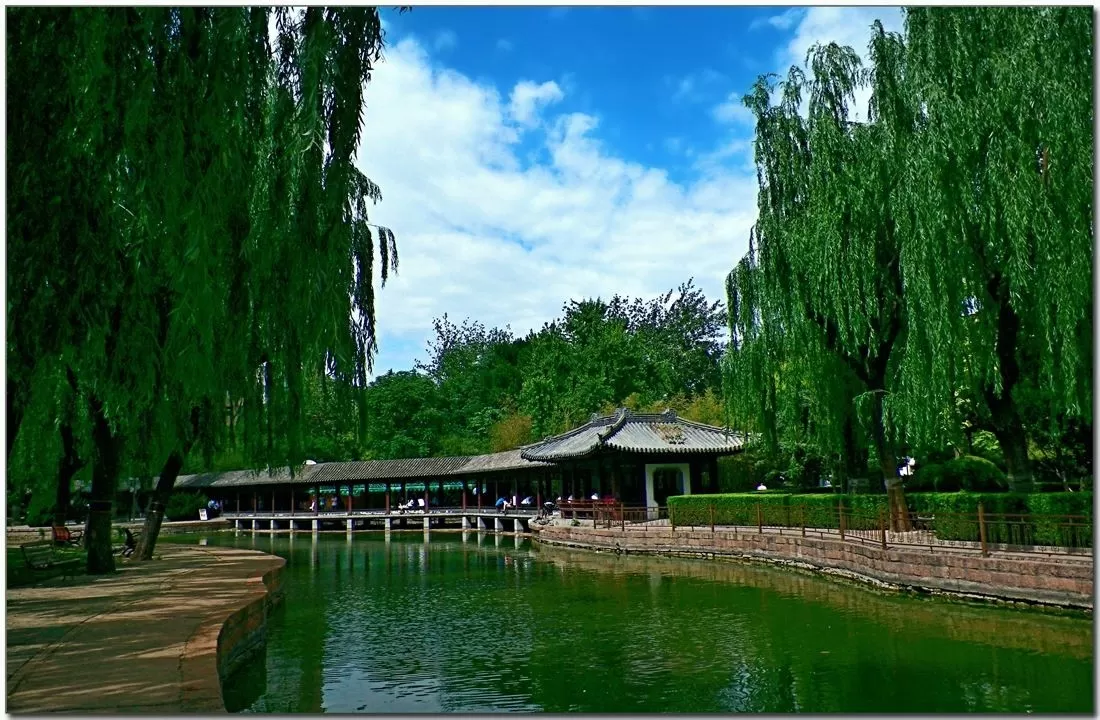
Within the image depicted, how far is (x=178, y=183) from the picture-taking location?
4.76 meters

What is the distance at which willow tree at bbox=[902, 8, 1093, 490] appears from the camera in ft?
32.4

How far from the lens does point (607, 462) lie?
2750cm

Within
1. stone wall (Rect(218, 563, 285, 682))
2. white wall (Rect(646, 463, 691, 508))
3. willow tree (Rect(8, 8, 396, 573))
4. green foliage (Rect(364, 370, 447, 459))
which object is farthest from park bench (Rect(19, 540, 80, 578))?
green foliage (Rect(364, 370, 447, 459))

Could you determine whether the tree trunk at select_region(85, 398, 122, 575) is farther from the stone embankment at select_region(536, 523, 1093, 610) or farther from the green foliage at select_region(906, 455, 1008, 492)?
the green foliage at select_region(906, 455, 1008, 492)

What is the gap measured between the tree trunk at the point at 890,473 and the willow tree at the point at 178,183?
37.4ft

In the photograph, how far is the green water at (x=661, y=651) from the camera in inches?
275

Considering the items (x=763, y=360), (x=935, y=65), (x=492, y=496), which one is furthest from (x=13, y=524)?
(x=935, y=65)

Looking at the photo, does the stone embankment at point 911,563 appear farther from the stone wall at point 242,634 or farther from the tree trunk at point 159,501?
the tree trunk at point 159,501

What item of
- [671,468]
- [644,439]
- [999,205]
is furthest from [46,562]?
[671,468]

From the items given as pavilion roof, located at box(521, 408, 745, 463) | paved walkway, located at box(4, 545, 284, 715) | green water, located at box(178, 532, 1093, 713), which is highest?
pavilion roof, located at box(521, 408, 745, 463)

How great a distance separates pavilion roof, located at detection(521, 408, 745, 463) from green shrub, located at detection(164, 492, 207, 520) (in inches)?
681

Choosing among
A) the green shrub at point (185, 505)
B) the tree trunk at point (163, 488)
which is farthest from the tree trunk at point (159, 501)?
the green shrub at point (185, 505)

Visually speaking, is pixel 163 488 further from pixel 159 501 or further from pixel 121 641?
pixel 121 641

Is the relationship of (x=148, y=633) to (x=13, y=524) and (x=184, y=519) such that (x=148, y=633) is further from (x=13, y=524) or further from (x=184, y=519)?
(x=184, y=519)
